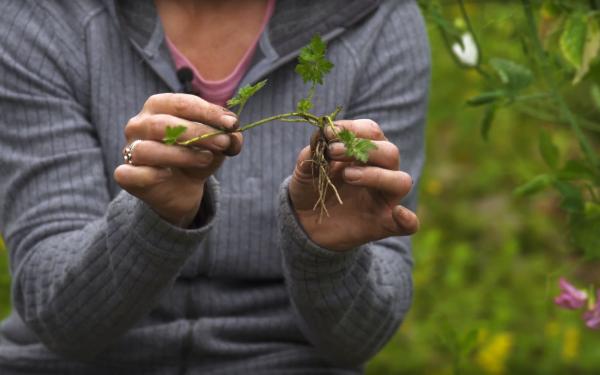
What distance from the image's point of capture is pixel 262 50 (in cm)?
185

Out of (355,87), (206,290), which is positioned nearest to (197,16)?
(355,87)

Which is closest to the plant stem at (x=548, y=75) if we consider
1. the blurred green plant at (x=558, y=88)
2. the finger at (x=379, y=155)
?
the blurred green plant at (x=558, y=88)

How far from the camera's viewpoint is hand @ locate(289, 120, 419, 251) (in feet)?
4.74

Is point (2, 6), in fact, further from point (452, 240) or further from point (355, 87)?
point (452, 240)

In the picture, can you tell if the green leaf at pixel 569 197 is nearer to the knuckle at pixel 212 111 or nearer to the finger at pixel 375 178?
the finger at pixel 375 178

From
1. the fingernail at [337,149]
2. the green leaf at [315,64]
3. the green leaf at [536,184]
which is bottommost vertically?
the green leaf at [536,184]

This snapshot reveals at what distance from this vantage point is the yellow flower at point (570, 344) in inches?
122

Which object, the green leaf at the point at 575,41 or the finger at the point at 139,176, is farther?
the green leaf at the point at 575,41

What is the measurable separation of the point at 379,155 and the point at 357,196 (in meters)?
0.10

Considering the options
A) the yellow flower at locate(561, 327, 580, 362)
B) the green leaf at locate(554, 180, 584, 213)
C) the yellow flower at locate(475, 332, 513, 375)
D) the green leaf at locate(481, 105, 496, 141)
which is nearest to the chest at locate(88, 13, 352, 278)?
the green leaf at locate(481, 105, 496, 141)

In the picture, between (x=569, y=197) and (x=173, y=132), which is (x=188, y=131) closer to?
(x=173, y=132)

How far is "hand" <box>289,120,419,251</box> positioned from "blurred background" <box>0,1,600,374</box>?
68 cm

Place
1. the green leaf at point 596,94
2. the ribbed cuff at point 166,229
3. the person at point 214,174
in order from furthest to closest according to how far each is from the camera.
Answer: the green leaf at point 596,94
the person at point 214,174
the ribbed cuff at point 166,229

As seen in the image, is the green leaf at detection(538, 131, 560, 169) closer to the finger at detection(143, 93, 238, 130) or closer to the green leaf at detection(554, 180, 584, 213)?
the green leaf at detection(554, 180, 584, 213)
